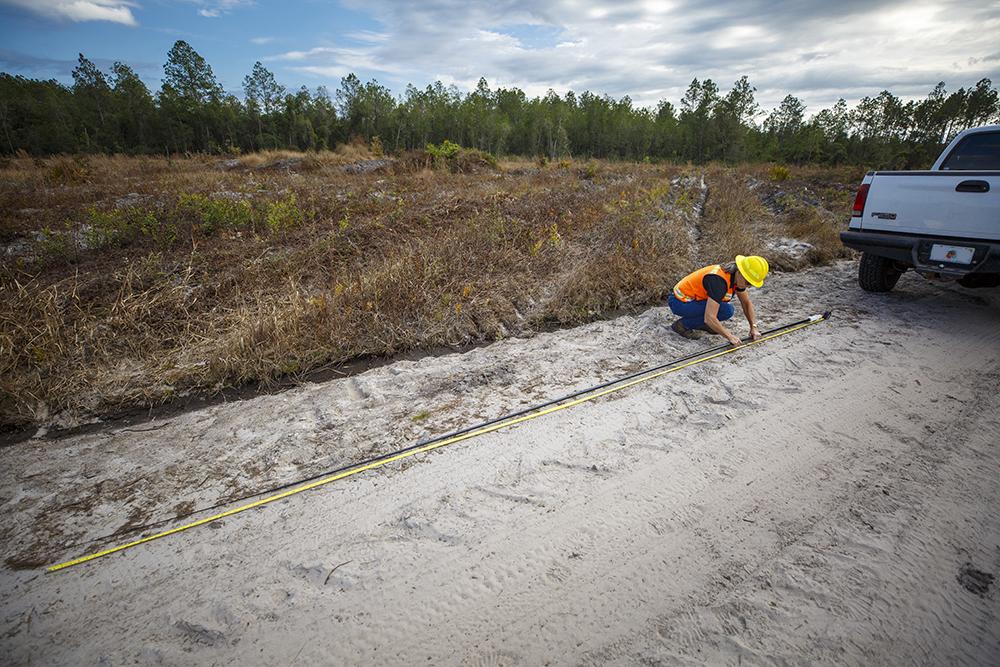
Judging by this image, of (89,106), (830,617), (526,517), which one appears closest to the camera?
(830,617)

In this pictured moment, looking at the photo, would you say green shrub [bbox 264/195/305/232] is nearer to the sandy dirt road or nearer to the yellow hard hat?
the sandy dirt road

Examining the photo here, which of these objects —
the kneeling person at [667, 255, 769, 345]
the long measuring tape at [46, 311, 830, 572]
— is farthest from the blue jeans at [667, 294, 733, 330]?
the long measuring tape at [46, 311, 830, 572]

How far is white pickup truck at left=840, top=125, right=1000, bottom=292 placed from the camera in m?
4.28

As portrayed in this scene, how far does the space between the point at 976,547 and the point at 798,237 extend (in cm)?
763

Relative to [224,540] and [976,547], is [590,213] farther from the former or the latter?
[224,540]

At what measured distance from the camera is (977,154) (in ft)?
17.2

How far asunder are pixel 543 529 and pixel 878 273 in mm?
6259

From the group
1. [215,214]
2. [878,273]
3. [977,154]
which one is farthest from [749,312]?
[215,214]

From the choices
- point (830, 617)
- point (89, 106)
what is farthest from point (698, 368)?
A: point (89, 106)

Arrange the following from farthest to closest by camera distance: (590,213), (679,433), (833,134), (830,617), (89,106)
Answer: (833,134)
(89,106)
(590,213)
(679,433)
(830,617)

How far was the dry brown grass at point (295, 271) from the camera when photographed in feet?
12.9

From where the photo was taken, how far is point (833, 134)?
40.2 m

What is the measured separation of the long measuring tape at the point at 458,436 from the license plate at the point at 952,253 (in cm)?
183

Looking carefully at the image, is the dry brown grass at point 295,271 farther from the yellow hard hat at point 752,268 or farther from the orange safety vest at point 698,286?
the yellow hard hat at point 752,268
